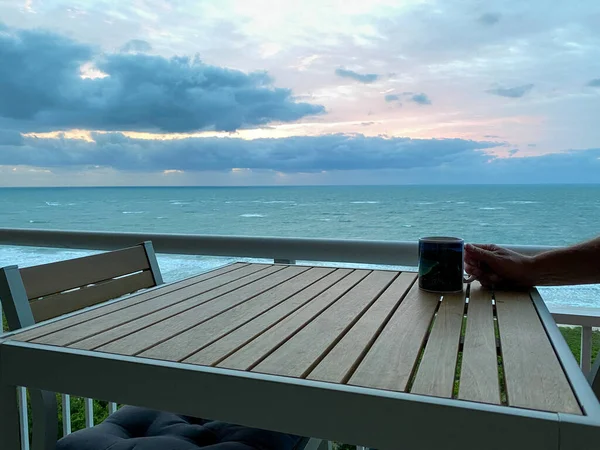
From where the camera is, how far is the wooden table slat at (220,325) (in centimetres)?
91

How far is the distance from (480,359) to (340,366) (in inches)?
10.0

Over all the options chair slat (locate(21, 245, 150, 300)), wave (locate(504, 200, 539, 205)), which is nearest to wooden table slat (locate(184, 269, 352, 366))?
chair slat (locate(21, 245, 150, 300))

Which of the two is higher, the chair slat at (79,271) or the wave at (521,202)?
the chair slat at (79,271)

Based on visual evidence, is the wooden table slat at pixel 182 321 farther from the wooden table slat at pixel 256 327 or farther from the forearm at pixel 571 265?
the forearm at pixel 571 265

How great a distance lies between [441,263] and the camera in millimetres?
1369

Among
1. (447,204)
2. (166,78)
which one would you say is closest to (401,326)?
(166,78)

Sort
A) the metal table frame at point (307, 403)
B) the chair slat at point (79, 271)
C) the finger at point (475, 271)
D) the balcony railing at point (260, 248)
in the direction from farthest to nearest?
the balcony railing at point (260, 248) < the finger at point (475, 271) < the chair slat at point (79, 271) < the metal table frame at point (307, 403)

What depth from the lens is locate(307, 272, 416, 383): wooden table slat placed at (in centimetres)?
79

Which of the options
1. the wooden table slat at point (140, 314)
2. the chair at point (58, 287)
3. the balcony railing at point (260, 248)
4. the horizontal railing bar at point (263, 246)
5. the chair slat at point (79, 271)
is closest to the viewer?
the wooden table slat at point (140, 314)

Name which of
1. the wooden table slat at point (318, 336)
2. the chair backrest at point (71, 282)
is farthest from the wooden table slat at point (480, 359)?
the chair backrest at point (71, 282)

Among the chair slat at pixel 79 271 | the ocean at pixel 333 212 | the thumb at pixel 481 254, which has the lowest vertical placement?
the ocean at pixel 333 212

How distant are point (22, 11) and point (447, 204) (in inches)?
1284

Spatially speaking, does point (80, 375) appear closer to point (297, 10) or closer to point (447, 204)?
point (297, 10)

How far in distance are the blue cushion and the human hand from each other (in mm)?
727
